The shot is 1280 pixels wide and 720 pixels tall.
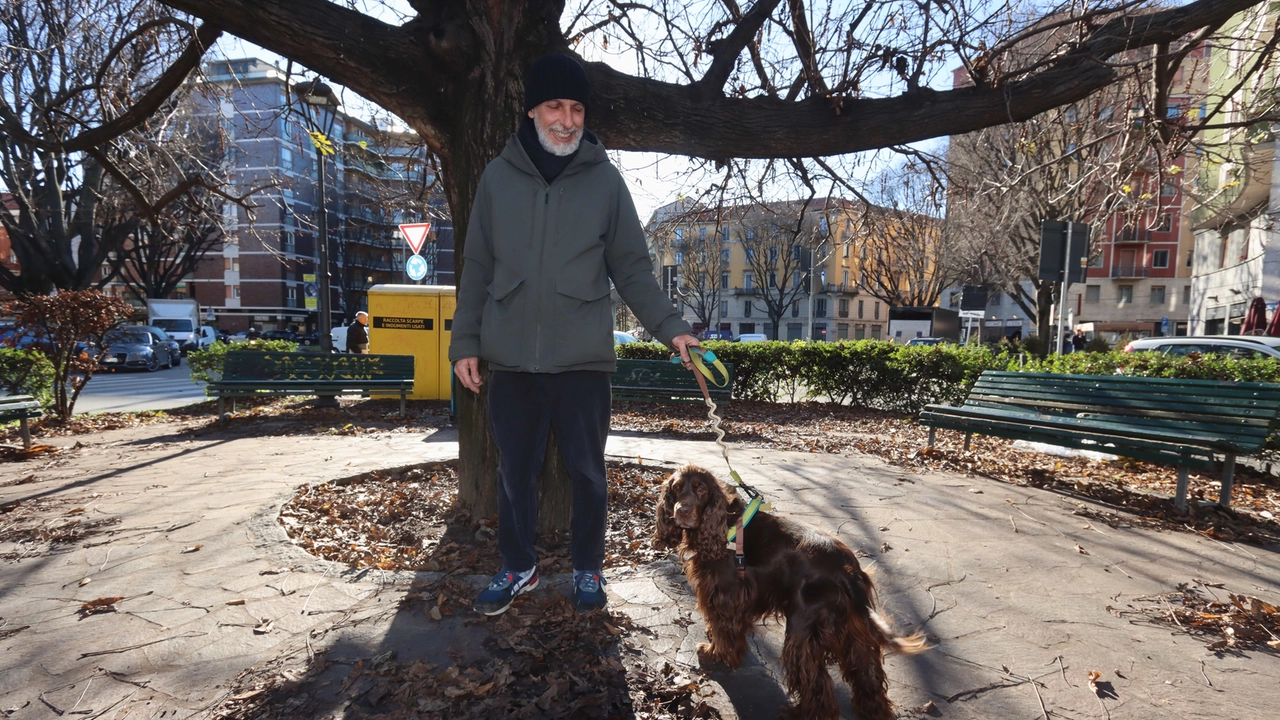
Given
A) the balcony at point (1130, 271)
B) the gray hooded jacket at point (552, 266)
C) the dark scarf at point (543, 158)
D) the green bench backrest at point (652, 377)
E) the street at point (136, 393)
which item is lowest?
the street at point (136, 393)

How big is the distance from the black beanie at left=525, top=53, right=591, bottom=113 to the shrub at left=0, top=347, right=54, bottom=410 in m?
9.41

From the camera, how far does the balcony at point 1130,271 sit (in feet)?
151

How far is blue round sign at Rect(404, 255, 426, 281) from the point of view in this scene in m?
11.7

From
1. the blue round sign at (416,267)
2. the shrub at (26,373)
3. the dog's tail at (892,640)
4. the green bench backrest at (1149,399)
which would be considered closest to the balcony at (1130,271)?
the green bench backrest at (1149,399)

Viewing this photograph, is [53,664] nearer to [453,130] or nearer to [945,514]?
[453,130]

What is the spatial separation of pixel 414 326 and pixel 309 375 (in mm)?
1877

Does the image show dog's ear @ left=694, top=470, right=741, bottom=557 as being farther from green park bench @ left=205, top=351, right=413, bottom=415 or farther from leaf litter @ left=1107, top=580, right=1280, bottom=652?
green park bench @ left=205, top=351, right=413, bottom=415

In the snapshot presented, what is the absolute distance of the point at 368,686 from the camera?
7.03ft

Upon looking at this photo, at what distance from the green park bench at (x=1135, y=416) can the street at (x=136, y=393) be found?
41.4ft

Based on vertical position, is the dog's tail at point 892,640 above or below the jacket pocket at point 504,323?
below

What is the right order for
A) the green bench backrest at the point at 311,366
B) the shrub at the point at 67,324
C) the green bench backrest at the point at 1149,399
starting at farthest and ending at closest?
the green bench backrest at the point at 311,366 → the shrub at the point at 67,324 → the green bench backrest at the point at 1149,399

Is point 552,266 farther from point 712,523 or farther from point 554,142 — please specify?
point 712,523

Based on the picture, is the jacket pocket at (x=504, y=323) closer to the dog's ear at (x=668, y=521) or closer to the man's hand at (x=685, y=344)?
the man's hand at (x=685, y=344)

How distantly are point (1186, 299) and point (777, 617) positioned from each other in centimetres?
5826
